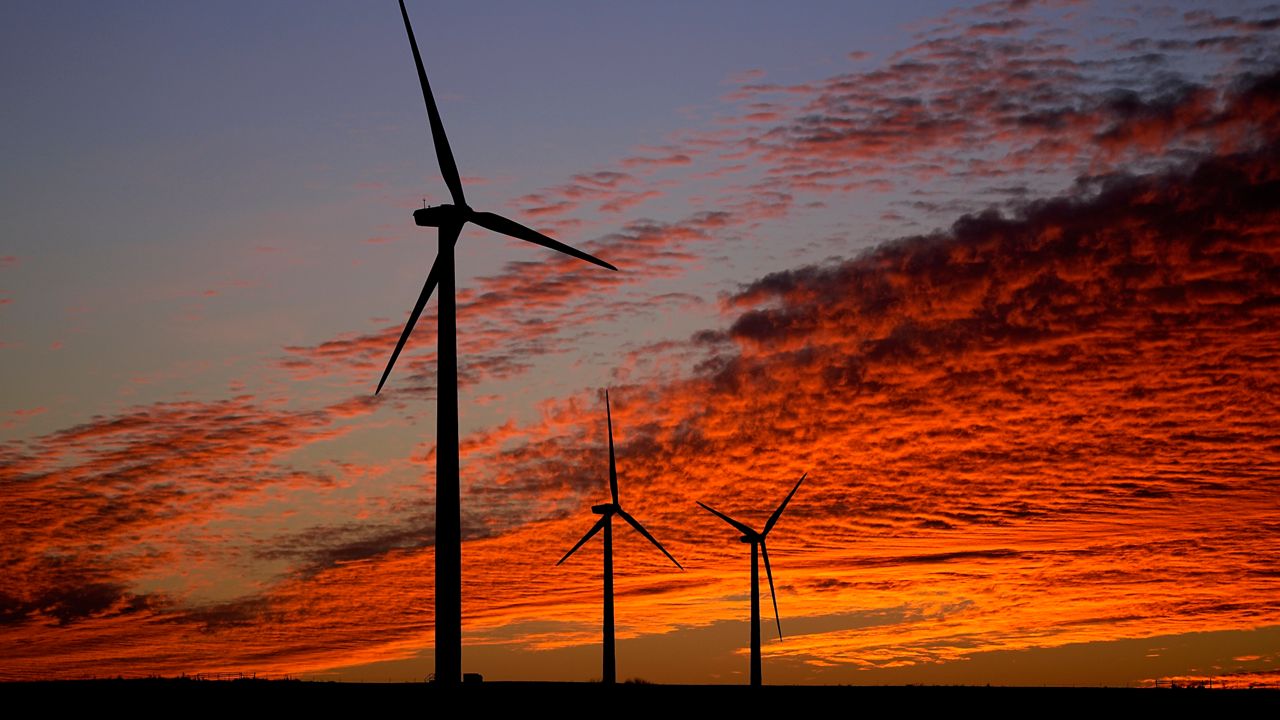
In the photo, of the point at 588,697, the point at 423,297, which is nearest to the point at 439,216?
the point at 423,297

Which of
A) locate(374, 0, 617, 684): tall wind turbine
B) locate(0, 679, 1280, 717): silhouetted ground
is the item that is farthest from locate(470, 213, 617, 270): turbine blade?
locate(0, 679, 1280, 717): silhouetted ground

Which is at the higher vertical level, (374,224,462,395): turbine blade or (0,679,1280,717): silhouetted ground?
(374,224,462,395): turbine blade

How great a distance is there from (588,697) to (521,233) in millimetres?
26303

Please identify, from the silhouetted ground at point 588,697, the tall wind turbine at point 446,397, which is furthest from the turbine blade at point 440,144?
the silhouetted ground at point 588,697

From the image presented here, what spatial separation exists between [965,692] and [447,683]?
161ft

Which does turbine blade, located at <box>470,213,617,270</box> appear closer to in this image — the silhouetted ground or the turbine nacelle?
the turbine nacelle

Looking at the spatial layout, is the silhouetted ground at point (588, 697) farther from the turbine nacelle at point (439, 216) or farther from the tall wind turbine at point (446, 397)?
the turbine nacelle at point (439, 216)

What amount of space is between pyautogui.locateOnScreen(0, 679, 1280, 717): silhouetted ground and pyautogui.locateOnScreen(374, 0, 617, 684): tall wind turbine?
8.32m

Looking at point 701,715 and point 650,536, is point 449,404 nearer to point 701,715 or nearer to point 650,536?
point 701,715

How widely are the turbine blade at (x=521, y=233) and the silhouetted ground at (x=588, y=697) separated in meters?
20.7

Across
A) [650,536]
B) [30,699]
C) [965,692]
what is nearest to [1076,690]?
[965,692]

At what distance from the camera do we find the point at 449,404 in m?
54.3

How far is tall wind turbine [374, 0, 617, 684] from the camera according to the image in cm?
5181

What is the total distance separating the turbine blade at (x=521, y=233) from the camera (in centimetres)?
6378
